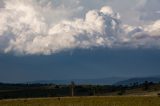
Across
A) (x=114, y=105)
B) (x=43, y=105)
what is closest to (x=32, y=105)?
(x=43, y=105)

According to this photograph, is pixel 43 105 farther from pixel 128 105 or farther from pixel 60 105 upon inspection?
pixel 128 105

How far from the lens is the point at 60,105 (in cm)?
7431

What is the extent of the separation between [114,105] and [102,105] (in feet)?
6.70

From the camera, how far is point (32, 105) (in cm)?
7606

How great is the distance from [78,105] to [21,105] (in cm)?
1071

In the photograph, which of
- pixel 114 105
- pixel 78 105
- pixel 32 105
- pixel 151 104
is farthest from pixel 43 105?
pixel 151 104

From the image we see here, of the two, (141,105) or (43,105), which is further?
(43,105)

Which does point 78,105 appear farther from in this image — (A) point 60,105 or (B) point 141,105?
(B) point 141,105

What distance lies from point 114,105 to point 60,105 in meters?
9.52

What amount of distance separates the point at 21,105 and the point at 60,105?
7347mm

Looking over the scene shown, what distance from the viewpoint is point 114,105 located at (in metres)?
69.9

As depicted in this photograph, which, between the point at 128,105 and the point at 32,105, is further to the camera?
the point at 32,105

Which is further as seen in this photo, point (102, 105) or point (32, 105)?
point (32, 105)

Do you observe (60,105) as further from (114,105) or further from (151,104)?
(151,104)
